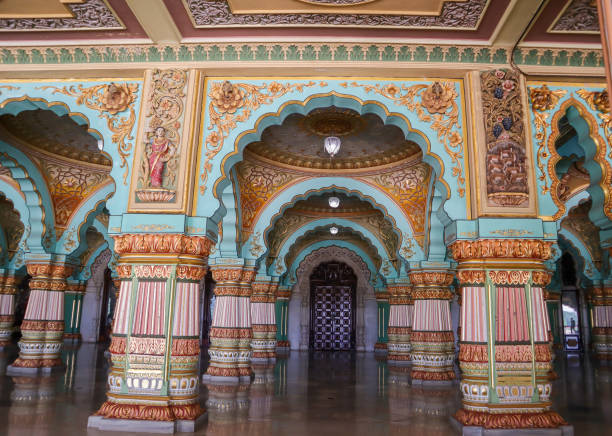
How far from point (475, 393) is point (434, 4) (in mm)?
4525

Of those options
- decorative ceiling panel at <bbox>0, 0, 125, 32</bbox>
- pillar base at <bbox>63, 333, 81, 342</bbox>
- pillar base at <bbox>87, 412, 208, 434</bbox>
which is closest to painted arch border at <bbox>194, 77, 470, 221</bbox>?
decorative ceiling panel at <bbox>0, 0, 125, 32</bbox>

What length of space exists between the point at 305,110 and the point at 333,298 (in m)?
14.6

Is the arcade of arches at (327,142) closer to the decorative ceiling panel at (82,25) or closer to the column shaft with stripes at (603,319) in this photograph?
the decorative ceiling panel at (82,25)

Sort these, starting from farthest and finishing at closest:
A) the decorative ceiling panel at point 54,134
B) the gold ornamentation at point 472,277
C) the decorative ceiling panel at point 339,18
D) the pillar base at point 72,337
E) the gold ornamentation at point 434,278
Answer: the pillar base at point 72,337, the gold ornamentation at point 434,278, the decorative ceiling panel at point 54,134, the gold ornamentation at point 472,277, the decorative ceiling panel at point 339,18

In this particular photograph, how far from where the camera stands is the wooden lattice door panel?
20.2 meters

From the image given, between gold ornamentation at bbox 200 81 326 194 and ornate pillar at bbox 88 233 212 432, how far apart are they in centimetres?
148

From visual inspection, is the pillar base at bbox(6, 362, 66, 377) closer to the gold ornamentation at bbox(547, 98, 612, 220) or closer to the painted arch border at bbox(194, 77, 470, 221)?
the painted arch border at bbox(194, 77, 470, 221)

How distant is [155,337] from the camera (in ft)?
19.5

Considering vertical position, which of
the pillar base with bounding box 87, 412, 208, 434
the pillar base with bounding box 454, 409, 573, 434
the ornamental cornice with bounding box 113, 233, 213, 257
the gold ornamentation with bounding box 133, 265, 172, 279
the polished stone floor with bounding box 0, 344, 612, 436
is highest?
the ornamental cornice with bounding box 113, 233, 213, 257

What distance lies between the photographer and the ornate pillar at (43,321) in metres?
10.7

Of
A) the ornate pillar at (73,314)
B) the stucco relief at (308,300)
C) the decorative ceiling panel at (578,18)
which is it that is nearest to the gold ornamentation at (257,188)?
the decorative ceiling panel at (578,18)

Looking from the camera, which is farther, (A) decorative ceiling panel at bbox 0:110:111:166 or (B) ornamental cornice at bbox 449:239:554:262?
(A) decorative ceiling panel at bbox 0:110:111:166

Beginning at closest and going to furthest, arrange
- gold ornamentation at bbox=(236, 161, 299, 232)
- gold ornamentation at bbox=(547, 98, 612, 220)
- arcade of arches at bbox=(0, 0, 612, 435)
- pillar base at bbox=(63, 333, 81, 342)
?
arcade of arches at bbox=(0, 0, 612, 435) < gold ornamentation at bbox=(547, 98, 612, 220) < gold ornamentation at bbox=(236, 161, 299, 232) < pillar base at bbox=(63, 333, 81, 342)

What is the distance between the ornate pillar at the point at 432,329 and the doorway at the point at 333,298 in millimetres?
9412
